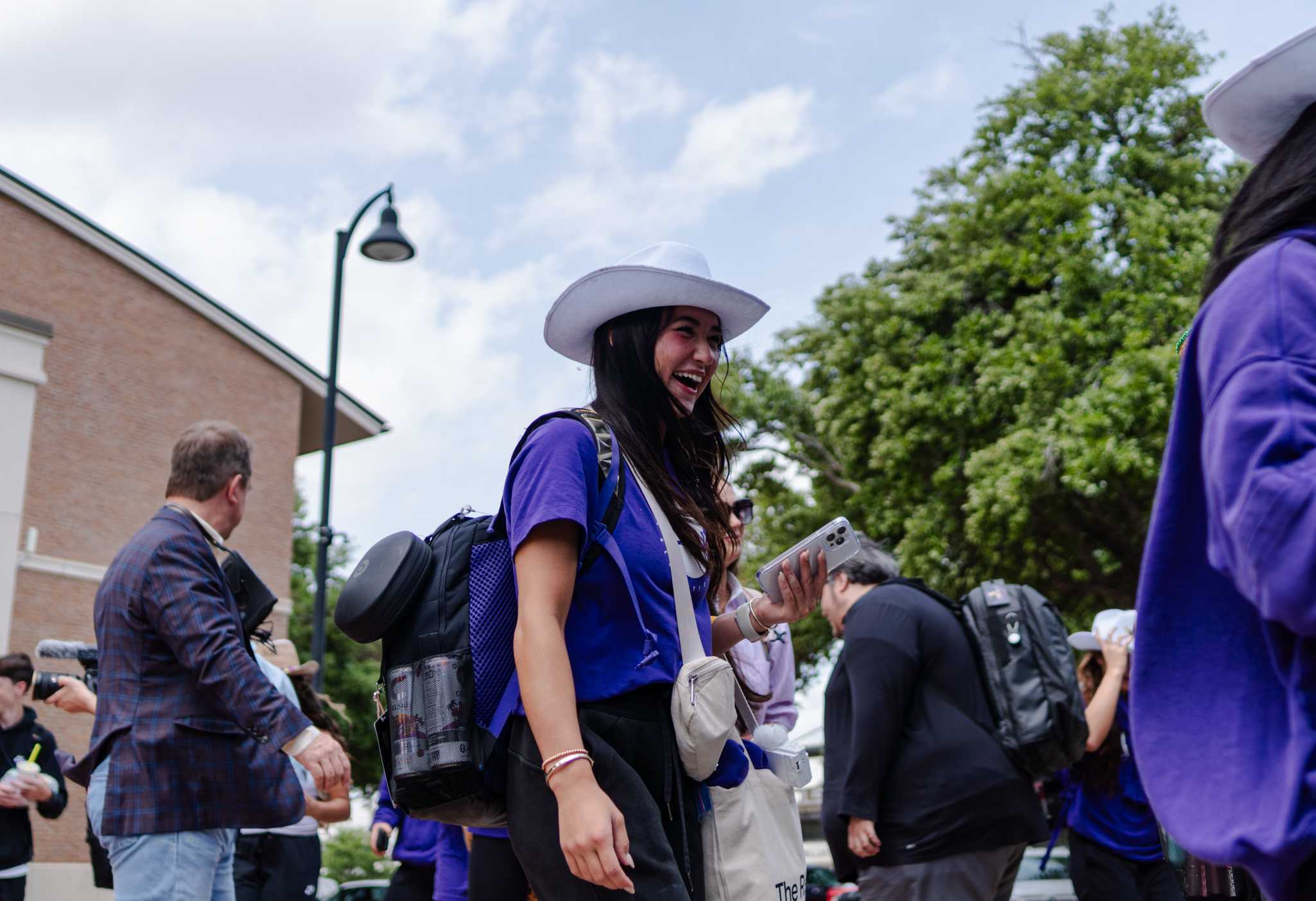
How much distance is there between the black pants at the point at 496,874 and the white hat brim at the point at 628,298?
160 cm

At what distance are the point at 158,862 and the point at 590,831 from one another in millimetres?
2321

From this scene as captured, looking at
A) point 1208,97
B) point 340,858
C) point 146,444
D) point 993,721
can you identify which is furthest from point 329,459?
point 340,858

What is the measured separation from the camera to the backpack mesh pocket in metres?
2.51

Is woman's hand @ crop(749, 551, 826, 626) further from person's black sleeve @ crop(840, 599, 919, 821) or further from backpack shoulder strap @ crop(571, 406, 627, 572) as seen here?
person's black sleeve @ crop(840, 599, 919, 821)

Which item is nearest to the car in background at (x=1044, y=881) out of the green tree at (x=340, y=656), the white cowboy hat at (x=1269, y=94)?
the white cowboy hat at (x=1269, y=94)

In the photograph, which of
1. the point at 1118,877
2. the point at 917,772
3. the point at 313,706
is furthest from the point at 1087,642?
the point at 313,706

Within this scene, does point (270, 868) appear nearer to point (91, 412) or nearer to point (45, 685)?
point (45, 685)

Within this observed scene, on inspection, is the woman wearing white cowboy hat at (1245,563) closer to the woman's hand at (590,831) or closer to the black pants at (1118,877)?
the woman's hand at (590,831)

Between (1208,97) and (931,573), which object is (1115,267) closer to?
(931,573)

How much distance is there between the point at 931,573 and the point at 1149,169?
753cm

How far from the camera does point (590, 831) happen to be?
2.28 meters

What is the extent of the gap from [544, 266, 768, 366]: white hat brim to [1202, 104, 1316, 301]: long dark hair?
1323 millimetres

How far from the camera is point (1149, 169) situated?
68.7ft

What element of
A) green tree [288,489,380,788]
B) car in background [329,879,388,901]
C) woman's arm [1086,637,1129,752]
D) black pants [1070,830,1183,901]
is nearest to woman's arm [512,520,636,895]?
woman's arm [1086,637,1129,752]
